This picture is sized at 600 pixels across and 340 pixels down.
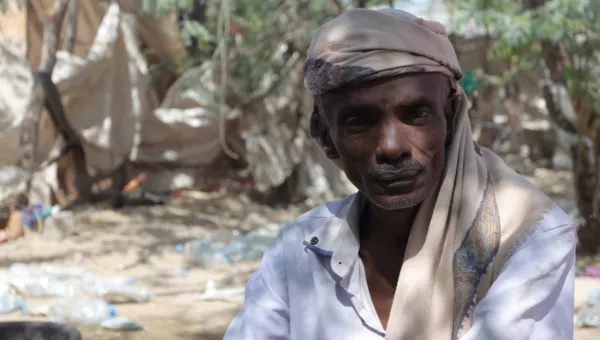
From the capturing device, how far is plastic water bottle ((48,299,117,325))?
15.3 ft

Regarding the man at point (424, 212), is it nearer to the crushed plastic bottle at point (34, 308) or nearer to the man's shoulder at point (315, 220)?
the man's shoulder at point (315, 220)

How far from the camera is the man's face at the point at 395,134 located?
4.38ft

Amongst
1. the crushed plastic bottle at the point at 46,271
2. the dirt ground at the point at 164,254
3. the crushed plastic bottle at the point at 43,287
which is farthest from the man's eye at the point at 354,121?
the crushed plastic bottle at the point at 46,271

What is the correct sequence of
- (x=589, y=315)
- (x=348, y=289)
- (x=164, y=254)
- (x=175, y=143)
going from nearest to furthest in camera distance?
(x=348, y=289) < (x=589, y=315) < (x=164, y=254) < (x=175, y=143)

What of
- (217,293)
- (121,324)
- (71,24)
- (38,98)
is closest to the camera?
(121,324)

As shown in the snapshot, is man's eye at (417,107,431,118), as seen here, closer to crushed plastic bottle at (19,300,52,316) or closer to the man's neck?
the man's neck

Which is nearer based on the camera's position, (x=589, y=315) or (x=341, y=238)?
(x=341, y=238)

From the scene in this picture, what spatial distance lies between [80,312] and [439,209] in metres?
3.83

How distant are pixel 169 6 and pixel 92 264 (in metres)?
2.80

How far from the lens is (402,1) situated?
883 centimetres

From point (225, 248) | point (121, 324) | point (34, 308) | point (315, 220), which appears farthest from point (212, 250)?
point (315, 220)

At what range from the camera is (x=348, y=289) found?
144cm

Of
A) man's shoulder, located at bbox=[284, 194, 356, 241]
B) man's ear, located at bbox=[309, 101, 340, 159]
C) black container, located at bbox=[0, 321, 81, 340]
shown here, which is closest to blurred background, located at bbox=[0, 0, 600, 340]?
black container, located at bbox=[0, 321, 81, 340]

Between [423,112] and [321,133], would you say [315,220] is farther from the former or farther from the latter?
[423,112]
